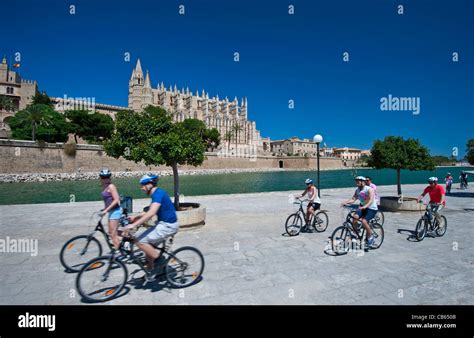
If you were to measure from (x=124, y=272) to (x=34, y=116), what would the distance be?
50.5 meters

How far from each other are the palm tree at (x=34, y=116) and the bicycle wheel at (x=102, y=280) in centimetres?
4766

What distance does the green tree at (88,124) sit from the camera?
52.9 m

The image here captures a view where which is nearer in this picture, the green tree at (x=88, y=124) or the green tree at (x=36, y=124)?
the green tree at (x=36, y=124)

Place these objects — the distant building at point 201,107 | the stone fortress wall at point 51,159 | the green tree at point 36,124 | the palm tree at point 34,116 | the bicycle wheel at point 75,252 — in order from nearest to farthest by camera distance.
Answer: the bicycle wheel at point 75,252
the stone fortress wall at point 51,159
the palm tree at point 34,116
the green tree at point 36,124
the distant building at point 201,107

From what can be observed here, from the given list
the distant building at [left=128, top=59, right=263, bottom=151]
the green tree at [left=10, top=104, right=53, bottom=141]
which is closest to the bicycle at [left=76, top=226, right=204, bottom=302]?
the green tree at [left=10, top=104, right=53, bottom=141]

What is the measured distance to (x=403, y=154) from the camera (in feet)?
33.3

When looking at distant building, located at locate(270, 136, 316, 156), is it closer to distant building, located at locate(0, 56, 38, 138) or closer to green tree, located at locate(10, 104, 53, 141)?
distant building, located at locate(0, 56, 38, 138)

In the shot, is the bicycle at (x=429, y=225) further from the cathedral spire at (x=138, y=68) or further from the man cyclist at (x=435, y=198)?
the cathedral spire at (x=138, y=68)

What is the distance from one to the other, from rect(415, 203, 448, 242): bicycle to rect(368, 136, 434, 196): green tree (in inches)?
151

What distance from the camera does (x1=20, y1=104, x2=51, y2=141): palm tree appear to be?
4250cm

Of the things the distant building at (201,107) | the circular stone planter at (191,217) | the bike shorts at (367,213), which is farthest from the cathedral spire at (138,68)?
the bike shorts at (367,213)

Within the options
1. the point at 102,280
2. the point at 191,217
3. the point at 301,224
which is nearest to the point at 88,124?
the point at 191,217
